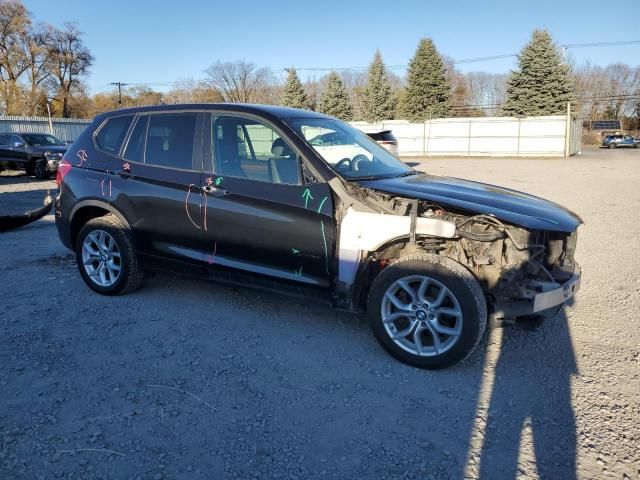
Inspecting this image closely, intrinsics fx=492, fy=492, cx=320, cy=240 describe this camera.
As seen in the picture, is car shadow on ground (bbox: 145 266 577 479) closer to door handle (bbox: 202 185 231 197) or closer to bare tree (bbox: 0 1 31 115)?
door handle (bbox: 202 185 231 197)

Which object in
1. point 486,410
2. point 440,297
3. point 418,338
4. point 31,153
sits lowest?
point 486,410

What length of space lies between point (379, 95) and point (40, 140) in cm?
3806

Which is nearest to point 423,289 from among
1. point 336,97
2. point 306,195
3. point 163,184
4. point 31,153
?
point 306,195

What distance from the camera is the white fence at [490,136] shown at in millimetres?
34844

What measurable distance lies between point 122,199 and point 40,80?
56.4m

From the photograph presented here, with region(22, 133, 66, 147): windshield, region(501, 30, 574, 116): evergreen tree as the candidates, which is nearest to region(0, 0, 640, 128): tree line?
region(501, 30, 574, 116): evergreen tree

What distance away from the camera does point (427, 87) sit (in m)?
44.4

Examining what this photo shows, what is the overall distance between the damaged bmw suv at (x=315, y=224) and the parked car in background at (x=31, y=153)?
13.8m

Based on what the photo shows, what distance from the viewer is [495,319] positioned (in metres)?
3.44

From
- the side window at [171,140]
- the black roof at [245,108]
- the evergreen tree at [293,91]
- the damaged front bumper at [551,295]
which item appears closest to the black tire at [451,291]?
the damaged front bumper at [551,295]

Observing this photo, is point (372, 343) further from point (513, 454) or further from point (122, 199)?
point (122, 199)

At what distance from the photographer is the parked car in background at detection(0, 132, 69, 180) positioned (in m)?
16.9

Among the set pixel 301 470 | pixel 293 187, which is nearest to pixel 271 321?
pixel 293 187

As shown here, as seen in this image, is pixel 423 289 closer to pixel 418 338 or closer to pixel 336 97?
pixel 418 338
